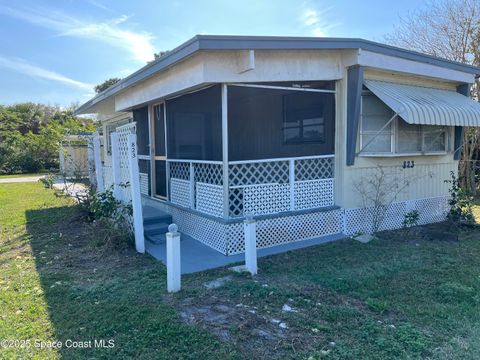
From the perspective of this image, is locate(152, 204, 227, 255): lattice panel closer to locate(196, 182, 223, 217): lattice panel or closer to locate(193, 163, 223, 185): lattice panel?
locate(196, 182, 223, 217): lattice panel

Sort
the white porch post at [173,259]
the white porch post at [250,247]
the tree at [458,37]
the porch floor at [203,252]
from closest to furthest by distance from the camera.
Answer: the white porch post at [173,259] < the white porch post at [250,247] < the porch floor at [203,252] < the tree at [458,37]

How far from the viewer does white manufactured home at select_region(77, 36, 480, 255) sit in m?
6.14

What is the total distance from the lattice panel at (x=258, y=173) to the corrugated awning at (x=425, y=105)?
7.58 feet

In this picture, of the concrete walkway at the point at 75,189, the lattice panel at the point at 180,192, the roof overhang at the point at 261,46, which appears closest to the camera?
the roof overhang at the point at 261,46

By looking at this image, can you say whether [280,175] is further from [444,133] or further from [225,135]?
[444,133]

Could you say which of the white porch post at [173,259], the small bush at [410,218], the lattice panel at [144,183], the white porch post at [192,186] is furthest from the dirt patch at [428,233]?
the lattice panel at [144,183]

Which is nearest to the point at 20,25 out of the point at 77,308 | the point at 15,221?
the point at 15,221

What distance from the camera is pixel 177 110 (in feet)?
26.2

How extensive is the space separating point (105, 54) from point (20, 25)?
3703mm

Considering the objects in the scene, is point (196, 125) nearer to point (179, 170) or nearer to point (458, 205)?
point (179, 170)

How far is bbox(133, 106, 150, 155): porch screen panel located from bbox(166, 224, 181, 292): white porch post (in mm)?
5741

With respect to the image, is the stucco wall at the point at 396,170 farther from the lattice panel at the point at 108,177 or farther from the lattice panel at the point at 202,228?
the lattice panel at the point at 108,177

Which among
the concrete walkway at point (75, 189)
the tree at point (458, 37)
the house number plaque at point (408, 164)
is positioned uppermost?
the tree at point (458, 37)

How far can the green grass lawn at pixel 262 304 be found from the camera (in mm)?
3246
